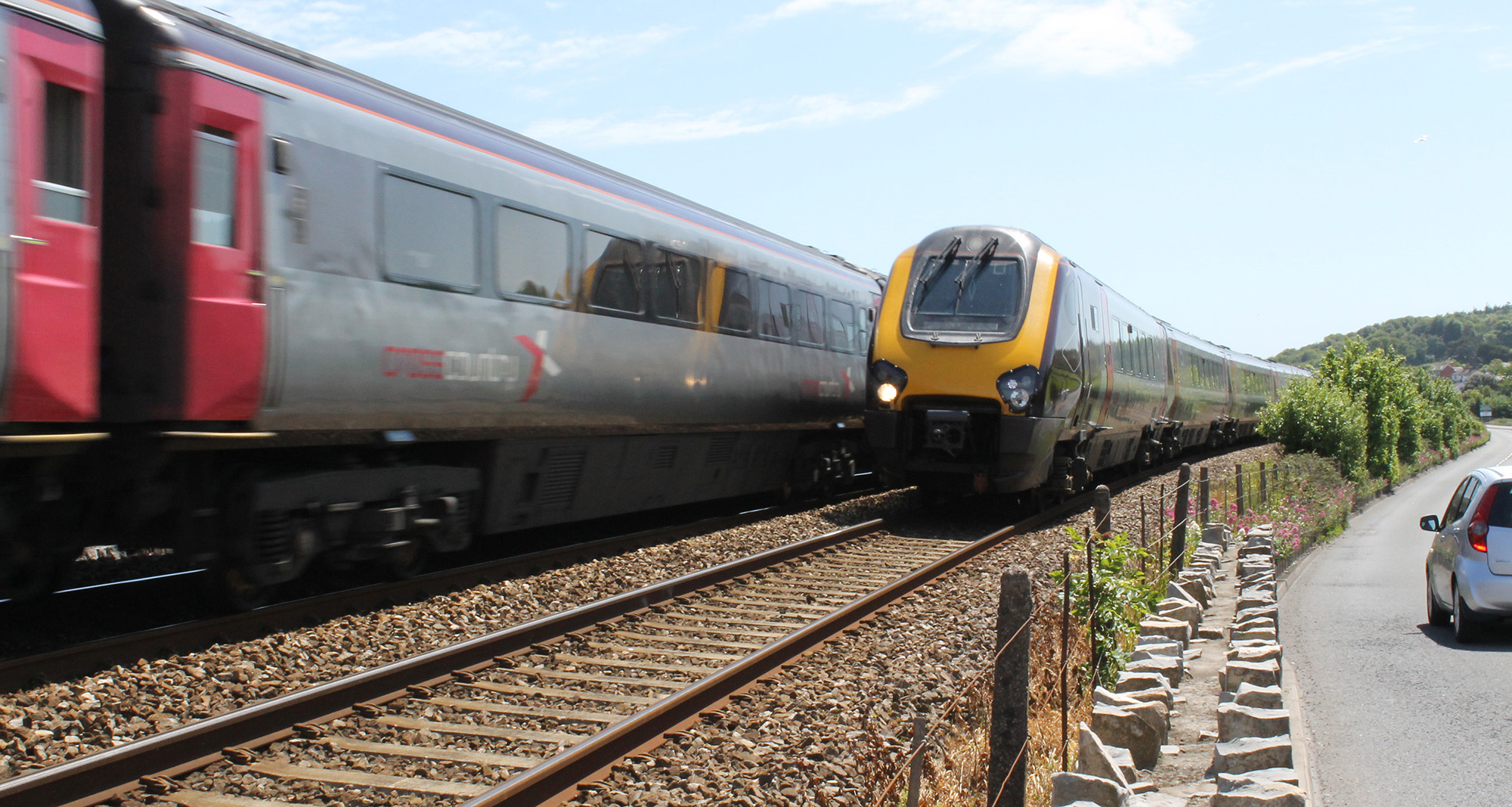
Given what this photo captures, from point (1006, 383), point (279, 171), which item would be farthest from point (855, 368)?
point (279, 171)

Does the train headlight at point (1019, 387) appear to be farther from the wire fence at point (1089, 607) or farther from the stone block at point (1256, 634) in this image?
the stone block at point (1256, 634)

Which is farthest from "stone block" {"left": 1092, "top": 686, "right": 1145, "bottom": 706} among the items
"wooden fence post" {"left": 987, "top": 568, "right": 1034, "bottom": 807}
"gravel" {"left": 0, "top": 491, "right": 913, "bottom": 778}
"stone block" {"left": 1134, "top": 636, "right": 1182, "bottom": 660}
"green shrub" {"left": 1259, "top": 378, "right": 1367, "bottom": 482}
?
"green shrub" {"left": 1259, "top": 378, "right": 1367, "bottom": 482}

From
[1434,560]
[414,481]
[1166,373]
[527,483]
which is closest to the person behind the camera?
[414,481]

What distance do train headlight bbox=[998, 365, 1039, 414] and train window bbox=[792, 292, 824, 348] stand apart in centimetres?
307

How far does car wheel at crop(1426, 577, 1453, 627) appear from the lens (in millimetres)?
10039

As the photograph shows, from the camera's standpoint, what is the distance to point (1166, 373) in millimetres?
21203

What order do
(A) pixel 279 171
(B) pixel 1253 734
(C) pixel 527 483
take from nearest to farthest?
1. (B) pixel 1253 734
2. (A) pixel 279 171
3. (C) pixel 527 483

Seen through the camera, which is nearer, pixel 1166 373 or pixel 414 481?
A: pixel 414 481

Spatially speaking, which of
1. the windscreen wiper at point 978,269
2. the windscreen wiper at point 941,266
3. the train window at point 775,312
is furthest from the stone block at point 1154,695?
the train window at point 775,312

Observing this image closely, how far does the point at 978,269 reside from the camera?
12680 millimetres

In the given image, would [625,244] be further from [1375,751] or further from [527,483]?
[1375,751]

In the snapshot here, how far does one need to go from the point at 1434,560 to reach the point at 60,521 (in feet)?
34.2

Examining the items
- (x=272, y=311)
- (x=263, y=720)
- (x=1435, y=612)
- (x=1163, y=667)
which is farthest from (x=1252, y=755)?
(x=1435, y=612)

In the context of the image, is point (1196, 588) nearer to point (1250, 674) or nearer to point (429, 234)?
point (1250, 674)
